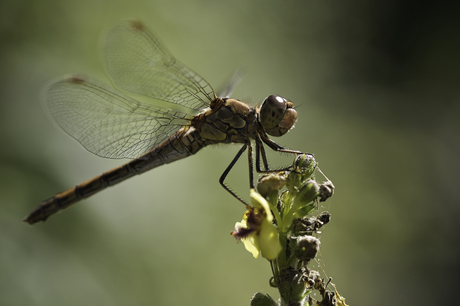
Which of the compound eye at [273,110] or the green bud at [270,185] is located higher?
the compound eye at [273,110]

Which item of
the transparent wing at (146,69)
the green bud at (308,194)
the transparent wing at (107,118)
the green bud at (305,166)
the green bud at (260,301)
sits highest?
the transparent wing at (146,69)

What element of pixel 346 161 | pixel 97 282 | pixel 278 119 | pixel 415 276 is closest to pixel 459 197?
pixel 415 276

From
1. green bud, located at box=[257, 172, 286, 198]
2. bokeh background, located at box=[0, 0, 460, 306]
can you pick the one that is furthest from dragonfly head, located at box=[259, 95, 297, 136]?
green bud, located at box=[257, 172, 286, 198]

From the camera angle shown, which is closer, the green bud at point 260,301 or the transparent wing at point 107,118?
the green bud at point 260,301

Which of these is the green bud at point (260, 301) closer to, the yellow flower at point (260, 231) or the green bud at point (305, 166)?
the yellow flower at point (260, 231)

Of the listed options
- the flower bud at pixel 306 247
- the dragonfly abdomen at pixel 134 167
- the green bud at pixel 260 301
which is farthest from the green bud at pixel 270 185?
the dragonfly abdomen at pixel 134 167

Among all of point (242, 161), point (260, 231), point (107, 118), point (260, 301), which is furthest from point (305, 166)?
point (242, 161)
